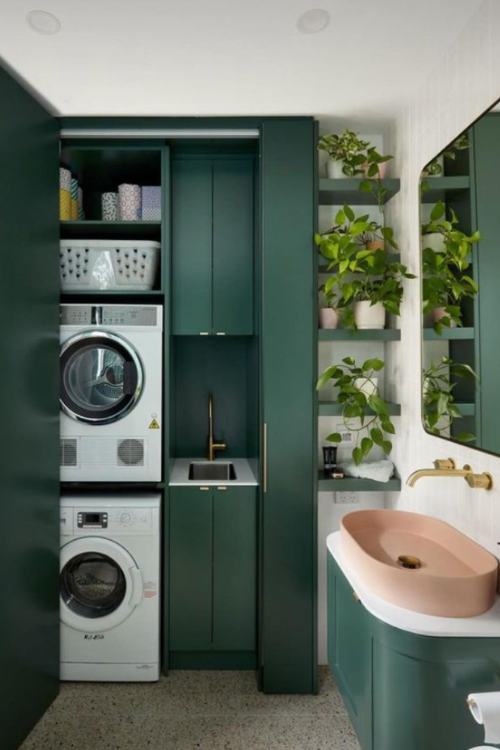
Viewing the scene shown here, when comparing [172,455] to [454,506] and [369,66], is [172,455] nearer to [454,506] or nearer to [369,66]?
[454,506]

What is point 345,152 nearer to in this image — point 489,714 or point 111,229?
point 111,229

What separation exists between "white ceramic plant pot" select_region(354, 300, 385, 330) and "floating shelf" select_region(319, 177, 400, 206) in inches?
22.1

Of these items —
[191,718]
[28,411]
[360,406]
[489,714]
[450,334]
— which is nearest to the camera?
[489,714]

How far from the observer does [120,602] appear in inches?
103

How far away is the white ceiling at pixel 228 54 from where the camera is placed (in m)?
1.76

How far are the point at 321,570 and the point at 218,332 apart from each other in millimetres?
1365

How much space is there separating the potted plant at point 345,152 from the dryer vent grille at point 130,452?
5.49 feet

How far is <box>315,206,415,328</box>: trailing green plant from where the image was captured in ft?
7.93

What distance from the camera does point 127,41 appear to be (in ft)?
6.34

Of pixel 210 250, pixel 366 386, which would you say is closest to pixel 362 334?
pixel 366 386

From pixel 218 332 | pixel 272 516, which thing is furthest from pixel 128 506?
pixel 218 332

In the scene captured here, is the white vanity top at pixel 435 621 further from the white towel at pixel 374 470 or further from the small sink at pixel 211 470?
the small sink at pixel 211 470

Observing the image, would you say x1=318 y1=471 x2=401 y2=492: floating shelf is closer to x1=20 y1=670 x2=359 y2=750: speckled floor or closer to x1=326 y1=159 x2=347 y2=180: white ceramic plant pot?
x1=20 y1=670 x2=359 y2=750: speckled floor

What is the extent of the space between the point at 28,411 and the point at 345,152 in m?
1.92
